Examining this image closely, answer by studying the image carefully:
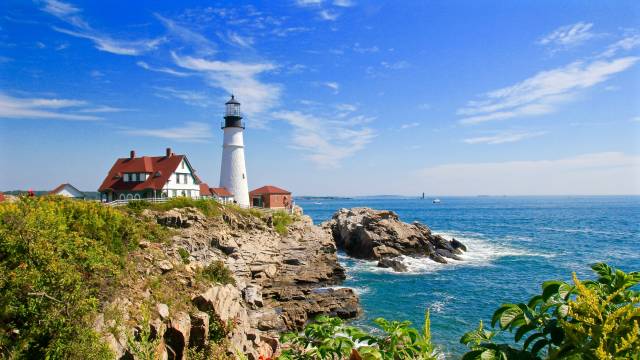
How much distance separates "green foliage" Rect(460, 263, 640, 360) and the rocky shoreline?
415cm

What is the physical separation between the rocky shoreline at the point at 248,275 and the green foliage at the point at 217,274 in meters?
0.44

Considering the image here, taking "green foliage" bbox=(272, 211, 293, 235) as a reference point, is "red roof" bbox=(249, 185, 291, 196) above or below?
above

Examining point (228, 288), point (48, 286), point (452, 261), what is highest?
point (48, 286)

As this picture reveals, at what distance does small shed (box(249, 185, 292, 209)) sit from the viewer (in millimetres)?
53031

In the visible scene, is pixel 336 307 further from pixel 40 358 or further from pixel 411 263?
pixel 411 263

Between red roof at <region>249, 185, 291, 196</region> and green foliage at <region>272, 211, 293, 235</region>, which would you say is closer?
green foliage at <region>272, 211, 293, 235</region>

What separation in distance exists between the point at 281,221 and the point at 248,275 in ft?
53.6

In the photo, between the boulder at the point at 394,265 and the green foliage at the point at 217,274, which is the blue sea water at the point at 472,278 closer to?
the boulder at the point at 394,265

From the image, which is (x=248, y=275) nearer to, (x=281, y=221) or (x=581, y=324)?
(x=281, y=221)

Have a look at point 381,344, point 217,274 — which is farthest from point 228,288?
point 381,344

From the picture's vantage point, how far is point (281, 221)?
42.6 meters

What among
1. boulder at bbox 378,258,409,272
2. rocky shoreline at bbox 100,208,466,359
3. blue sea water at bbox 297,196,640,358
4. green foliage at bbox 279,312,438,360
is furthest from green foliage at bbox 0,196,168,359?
boulder at bbox 378,258,409,272

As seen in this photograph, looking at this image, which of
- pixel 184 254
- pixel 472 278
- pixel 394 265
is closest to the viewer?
pixel 184 254

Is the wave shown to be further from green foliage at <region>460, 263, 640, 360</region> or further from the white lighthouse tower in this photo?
green foliage at <region>460, 263, 640, 360</region>
